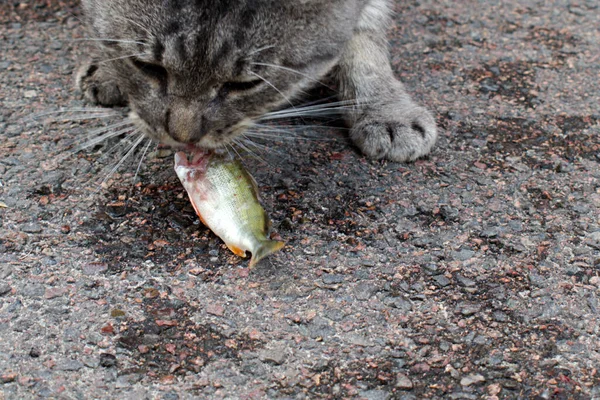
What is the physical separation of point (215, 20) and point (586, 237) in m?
1.39

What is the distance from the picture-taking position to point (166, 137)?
8.67ft

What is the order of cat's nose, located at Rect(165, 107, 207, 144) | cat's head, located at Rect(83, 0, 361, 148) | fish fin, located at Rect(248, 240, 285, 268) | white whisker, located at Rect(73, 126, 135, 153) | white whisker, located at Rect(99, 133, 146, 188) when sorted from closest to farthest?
1. fish fin, located at Rect(248, 240, 285, 268)
2. cat's head, located at Rect(83, 0, 361, 148)
3. cat's nose, located at Rect(165, 107, 207, 144)
4. white whisker, located at Rect(99, 133, 146, 188)
5. white whisker, located at Rect(73, 126, 135, 153)

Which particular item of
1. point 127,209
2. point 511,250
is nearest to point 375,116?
point 511,250

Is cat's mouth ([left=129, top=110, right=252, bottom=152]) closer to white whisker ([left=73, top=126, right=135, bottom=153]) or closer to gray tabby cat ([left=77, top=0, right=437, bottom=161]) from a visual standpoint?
gray tabby cat ([left=77, top=0, right=437, bottom=161])

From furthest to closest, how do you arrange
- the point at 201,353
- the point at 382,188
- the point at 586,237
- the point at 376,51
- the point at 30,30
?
the point at 30,30 → the point at 376,51 → the point at 382,188 → the point at 586,237 → the point at 201,353

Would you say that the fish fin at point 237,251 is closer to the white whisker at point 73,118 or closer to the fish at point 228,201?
the fish at point 228,201

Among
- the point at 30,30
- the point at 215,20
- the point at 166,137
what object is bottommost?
the point at 30,30

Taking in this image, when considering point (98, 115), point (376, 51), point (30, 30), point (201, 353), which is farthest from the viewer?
point (30, 30)

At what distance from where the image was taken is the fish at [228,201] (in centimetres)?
236

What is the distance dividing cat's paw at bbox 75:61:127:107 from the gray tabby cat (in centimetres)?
8

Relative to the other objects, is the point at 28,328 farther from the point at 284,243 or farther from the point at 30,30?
the point at 30,30

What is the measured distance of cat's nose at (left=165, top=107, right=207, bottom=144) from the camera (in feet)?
8.36

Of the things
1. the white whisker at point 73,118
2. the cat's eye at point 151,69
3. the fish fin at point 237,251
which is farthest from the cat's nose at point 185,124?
the white whisker at point 73,118

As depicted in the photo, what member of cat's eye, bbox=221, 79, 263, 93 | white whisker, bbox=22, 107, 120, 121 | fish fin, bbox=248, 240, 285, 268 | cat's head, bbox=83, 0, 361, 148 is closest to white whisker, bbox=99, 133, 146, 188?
cat's head, bbox=83, 0, 361, 148
